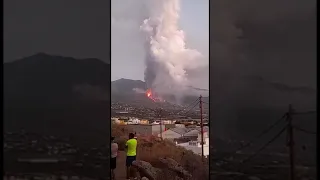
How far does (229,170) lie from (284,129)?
0.64 meters

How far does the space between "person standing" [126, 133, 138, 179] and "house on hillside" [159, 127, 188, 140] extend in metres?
0.33

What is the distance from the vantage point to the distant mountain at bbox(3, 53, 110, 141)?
3.92 m

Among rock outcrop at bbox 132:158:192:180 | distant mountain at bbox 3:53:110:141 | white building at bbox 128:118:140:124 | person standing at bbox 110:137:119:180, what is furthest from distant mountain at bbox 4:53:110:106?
rock outcrop at bbox 132:158:192:180

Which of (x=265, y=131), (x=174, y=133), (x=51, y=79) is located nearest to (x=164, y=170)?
(x=174, y=133)

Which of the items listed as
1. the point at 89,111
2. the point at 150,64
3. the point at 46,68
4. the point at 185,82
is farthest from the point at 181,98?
the point at 46,68

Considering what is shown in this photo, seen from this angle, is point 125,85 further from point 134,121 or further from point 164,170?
point 164,170

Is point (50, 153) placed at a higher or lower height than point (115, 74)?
lower

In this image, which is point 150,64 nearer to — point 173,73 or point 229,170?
point 173,73

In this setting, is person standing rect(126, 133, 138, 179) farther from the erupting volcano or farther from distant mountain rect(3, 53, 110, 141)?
distant mountain rect(3, 53, 110, 141)

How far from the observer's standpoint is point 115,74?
4297mm

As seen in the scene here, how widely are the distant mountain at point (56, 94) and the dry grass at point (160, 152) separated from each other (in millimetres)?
594

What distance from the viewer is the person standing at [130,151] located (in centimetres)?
457

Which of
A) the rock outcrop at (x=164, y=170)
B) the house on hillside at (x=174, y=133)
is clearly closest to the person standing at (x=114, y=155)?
the rock outcrop at (x=164, y=170)

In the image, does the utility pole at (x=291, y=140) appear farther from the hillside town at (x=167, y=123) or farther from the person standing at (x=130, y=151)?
the person standing at (x=130, y=151)
